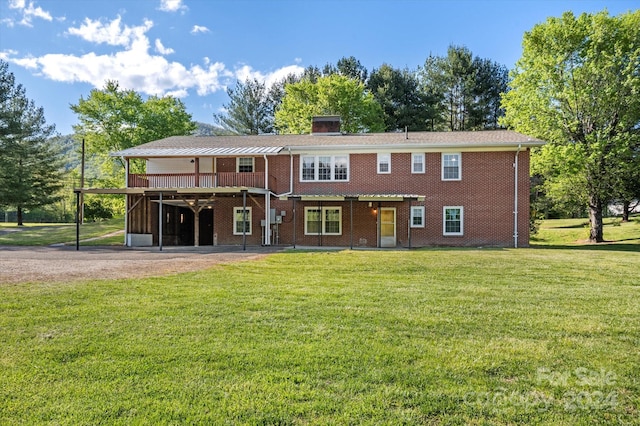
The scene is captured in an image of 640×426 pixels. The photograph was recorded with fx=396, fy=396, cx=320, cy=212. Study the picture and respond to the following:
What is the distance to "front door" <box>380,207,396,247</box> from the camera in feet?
63.1

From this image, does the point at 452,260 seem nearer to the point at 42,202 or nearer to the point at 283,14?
the point at 283,14

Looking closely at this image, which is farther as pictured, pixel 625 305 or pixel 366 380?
pixel 625 305

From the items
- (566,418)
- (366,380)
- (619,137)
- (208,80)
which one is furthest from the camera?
(208,80)

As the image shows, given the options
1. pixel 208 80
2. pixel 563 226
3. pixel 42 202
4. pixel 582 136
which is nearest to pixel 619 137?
pixel 582 136

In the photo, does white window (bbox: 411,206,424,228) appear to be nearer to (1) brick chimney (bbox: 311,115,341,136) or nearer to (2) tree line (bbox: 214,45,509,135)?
(1) brick chimney (bbox: 311,115,341,136)

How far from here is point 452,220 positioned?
18875 mm

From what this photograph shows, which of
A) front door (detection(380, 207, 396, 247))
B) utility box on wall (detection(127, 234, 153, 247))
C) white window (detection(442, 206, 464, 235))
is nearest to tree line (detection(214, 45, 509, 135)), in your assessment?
front door (detection(380, 207, 396, 247))

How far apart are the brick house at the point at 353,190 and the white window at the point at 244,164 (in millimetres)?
53

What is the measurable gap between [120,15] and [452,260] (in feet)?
58.7

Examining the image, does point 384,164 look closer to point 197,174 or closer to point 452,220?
point 452,220

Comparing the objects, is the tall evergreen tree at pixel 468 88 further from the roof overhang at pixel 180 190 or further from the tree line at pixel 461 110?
the roof overhang at pixel 180 190

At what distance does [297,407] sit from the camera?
3.15 m

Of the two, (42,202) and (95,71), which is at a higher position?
(95,71)

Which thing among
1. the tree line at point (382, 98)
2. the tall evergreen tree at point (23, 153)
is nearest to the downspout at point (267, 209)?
the tree line at point (382, 98)
